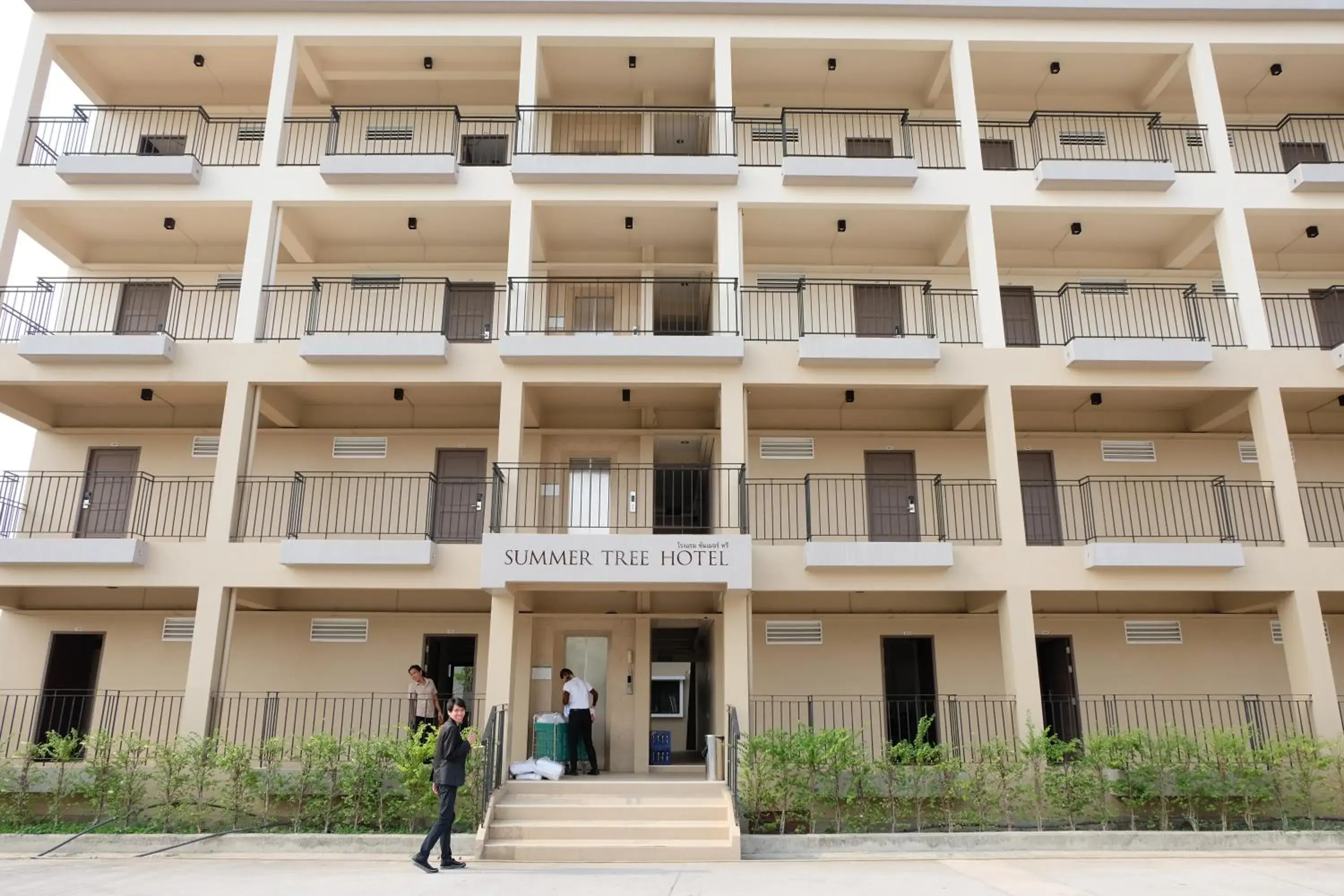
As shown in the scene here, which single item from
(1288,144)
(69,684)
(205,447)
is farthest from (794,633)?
(1288,144)

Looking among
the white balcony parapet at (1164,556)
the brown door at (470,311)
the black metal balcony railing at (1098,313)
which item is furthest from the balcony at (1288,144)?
the brown door at (470,311)

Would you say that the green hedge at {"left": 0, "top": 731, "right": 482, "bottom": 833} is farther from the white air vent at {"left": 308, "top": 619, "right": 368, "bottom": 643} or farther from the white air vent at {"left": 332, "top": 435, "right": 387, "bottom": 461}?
the white air vent at {"left": 332, "top": 435, "right": 387, "bottom": 461}

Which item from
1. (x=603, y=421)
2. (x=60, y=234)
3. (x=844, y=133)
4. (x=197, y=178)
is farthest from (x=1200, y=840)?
(x=60, y=234)

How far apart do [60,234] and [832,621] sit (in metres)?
15.6

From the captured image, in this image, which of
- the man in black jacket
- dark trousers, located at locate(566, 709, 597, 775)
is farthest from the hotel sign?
→ the man in black jacket

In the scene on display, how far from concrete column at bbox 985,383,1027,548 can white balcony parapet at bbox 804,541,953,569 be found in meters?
1.12

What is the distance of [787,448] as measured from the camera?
1712 centimetres

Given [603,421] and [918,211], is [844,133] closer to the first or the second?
[918,211]

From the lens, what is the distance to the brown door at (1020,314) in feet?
57.4

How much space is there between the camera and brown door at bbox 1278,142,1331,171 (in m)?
17.9

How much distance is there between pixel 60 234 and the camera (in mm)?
17016

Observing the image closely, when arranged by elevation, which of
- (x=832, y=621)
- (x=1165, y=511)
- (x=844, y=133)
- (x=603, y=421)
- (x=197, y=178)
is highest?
(x=844, y=133)

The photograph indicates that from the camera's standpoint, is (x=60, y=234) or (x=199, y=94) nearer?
(x=60, y=234)

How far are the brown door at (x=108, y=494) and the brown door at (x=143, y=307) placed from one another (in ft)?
7.58
